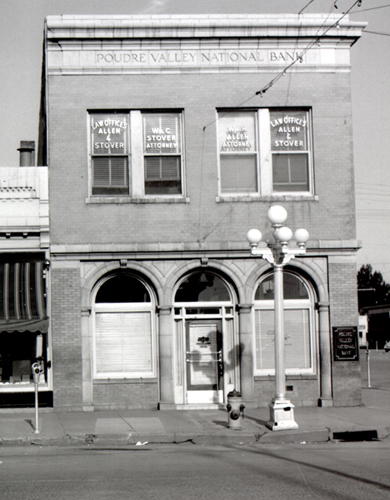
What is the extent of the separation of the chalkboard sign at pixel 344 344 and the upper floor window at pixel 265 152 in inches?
132

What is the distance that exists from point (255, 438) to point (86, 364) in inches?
195

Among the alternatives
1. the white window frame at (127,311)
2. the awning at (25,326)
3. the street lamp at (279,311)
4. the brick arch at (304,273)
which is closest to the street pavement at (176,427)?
the street lamp at (279,311)

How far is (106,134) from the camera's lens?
55.1 feet

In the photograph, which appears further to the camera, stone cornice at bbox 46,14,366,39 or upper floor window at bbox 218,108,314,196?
upper floor window at bbox 218,108,314,196

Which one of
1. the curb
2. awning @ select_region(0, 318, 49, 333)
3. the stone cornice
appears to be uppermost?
the stone cornice

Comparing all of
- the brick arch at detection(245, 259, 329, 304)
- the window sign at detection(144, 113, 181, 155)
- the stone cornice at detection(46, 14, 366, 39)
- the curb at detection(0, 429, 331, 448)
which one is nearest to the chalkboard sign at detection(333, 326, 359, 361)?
the brick arch at detection(245, 259, 329, 304)

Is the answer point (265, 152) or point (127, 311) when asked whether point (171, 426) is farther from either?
point (265, 152)

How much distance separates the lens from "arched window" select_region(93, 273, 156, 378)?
54.2 feet

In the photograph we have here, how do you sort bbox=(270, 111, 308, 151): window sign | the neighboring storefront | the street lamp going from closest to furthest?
the street lamp, the neighboring storefront, bbox=(270, 111, 308, 151): window sign

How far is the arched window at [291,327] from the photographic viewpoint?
665 inches

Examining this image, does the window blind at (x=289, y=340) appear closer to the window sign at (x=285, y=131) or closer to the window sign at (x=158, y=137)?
the window sign at (x=285, y=131)

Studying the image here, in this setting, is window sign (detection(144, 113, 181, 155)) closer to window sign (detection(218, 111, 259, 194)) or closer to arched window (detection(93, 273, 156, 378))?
window sign (detection(218, 111, 259, 194))

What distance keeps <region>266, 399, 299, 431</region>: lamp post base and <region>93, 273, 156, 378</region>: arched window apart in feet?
12.8

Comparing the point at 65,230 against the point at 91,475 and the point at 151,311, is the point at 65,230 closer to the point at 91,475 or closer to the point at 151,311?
the point at 151,311
